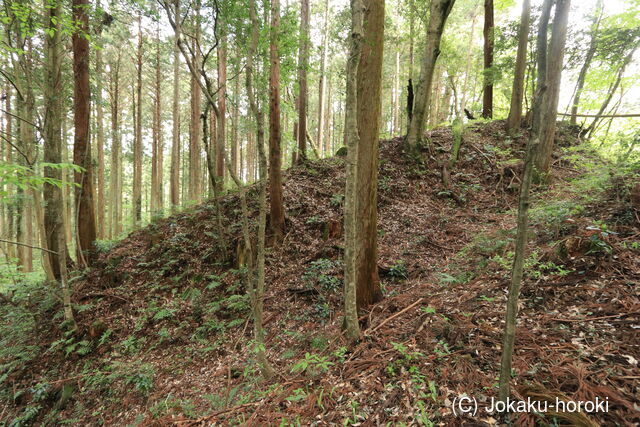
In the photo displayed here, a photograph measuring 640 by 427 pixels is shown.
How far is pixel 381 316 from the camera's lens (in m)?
4.40

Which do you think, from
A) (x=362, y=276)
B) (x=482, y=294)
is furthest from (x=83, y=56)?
(x=482, y=294)

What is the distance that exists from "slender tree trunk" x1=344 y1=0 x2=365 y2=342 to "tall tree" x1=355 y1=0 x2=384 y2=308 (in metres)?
0.69

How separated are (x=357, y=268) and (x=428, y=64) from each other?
321 inches

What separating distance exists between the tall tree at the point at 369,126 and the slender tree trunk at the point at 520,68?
880cm

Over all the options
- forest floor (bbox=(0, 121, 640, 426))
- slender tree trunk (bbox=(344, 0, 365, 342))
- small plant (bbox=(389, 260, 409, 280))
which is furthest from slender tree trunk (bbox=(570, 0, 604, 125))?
slender tree trunk (bbox=(344, 0, 365, 342))

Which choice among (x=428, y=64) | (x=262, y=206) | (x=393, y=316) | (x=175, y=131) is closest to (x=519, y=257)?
(x=393, y=316)

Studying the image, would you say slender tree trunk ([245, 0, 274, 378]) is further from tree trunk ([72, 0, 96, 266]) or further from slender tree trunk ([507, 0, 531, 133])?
slender tree trunk ([507, 0, 531, 133])

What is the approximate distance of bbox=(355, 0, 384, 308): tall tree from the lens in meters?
4.37

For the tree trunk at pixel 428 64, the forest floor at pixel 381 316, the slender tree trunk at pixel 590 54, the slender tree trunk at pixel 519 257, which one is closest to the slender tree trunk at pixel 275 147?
the forest floor at pixel 381 316

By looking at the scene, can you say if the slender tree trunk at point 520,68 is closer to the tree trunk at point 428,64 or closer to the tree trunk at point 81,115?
the tree trunk at point 428,64

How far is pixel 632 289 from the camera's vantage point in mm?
3156

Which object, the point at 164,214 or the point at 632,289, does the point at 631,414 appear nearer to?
the point at 632,289

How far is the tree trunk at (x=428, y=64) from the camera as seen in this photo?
8.99 metres

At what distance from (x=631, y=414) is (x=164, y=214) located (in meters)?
14.2
